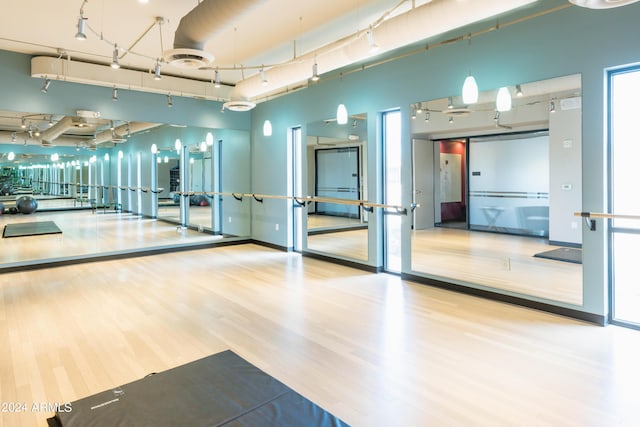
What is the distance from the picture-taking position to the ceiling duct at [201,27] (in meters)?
3.41

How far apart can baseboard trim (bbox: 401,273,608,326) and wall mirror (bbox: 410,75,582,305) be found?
3.4 inches

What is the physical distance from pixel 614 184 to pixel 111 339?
4.96 metres

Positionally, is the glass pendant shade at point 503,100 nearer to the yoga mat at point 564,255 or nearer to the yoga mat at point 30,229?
the yoga mat at point 564,255

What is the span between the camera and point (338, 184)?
24.3 ft

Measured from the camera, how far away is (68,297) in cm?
508

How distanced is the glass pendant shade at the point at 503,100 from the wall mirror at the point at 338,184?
6.93ft

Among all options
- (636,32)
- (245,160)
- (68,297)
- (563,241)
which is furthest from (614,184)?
(245,160)

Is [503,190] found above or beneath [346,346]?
above

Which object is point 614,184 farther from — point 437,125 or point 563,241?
point 437,125

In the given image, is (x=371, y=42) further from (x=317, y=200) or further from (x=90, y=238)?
(x=90, y=238)

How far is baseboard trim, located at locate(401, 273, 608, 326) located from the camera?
4.04 m

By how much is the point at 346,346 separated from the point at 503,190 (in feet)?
12.3

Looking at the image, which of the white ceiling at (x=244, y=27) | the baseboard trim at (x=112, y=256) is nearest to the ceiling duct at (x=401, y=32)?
the white ceiling at (x=244, y=27)

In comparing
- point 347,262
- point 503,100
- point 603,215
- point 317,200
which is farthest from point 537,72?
point 317,200
